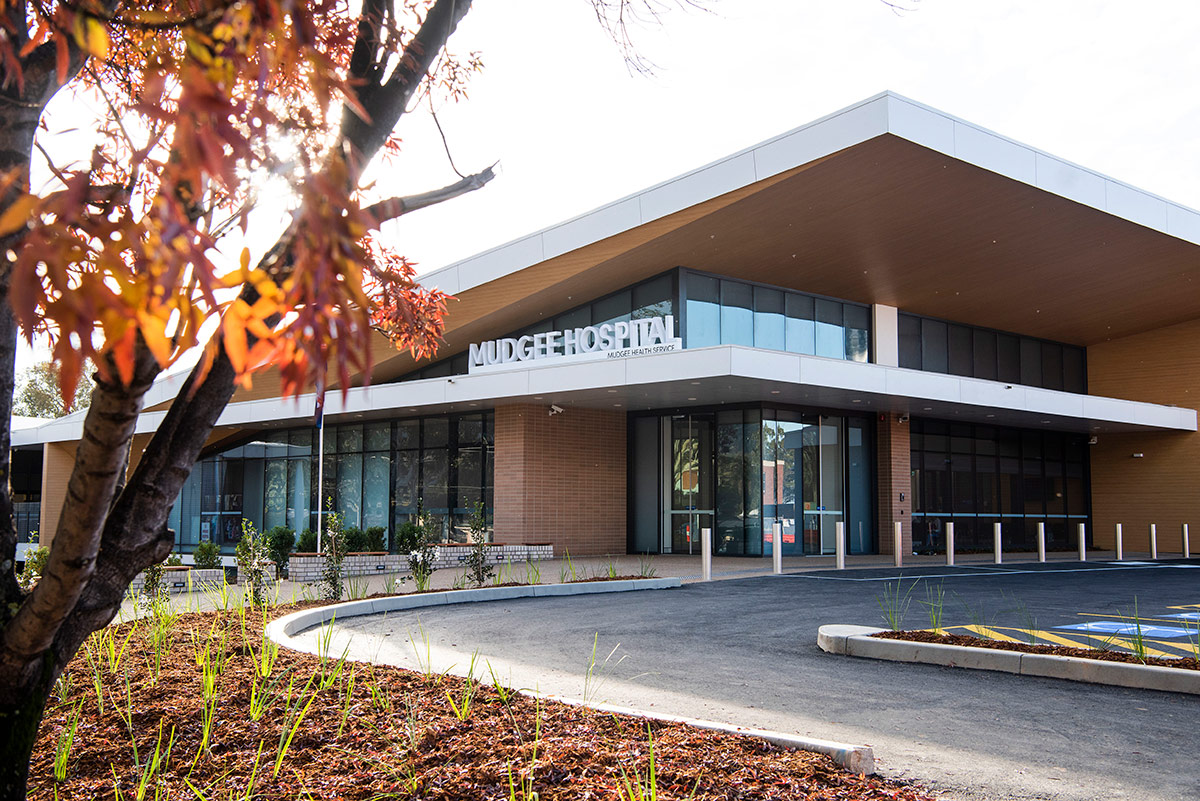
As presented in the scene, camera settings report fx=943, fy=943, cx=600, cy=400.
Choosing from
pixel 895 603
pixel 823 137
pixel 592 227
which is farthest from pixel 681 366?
pixel 895 603

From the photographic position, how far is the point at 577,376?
21.0 m

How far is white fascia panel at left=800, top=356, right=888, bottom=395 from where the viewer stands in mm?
20281

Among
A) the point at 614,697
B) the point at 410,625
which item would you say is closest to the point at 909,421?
the point at 410,625

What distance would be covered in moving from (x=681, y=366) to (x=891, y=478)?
9.53 m

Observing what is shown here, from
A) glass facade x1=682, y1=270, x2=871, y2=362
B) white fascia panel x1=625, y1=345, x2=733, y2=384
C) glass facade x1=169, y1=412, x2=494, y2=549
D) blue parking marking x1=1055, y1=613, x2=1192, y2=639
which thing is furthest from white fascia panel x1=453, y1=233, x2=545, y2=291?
blue parking marking x1=1055, y1=613, x2=1192, y2=639

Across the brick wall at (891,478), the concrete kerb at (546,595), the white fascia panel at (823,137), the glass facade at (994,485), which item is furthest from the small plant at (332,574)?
the glass facade at (994,485)

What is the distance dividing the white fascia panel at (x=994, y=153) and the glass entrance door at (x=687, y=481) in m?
9.06

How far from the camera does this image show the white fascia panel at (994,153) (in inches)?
731

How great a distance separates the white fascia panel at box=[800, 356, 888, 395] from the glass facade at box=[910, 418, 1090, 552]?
696cm

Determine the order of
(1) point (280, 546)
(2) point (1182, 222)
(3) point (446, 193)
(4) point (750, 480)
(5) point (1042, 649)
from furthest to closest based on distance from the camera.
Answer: (2) point (1182, 222)
(4) point (750, 480)
(1) point (280, 546)
(5) point (1042, 649)
(3) point (446, 193)

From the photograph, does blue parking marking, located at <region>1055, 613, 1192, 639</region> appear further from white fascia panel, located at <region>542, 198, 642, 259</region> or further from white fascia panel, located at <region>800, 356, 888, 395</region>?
white fascia panel, located at <region>542, 198, 642, 259</region>

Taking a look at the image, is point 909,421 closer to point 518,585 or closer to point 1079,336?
point 1079,336

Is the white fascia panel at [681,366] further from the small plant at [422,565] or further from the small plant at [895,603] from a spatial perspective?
the small plant at [422,565]

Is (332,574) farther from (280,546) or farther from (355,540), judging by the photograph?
(355,540)
